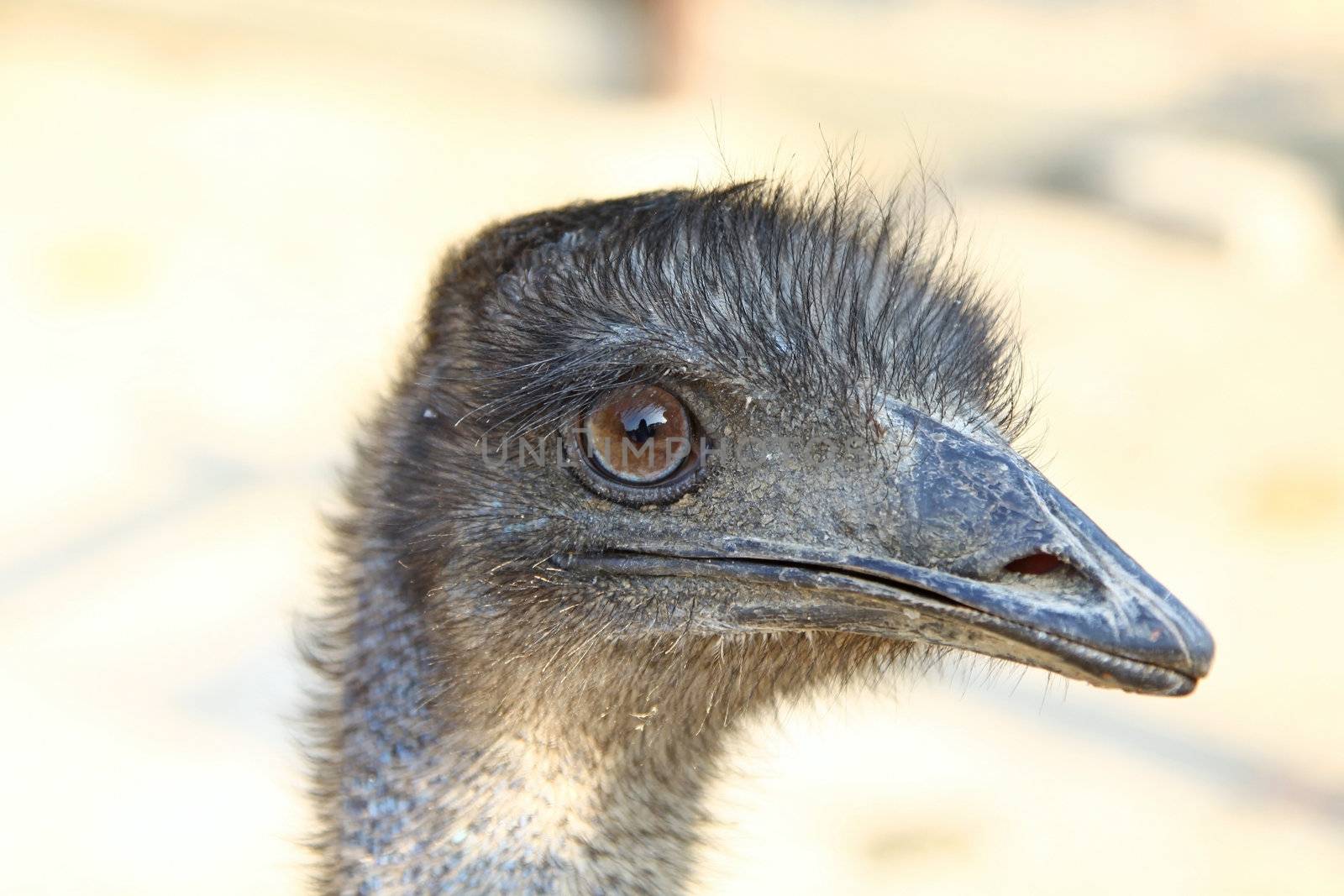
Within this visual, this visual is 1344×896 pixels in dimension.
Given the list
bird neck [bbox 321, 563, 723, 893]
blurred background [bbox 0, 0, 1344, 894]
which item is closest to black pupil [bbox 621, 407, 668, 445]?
bird neck [bbox 321, 563, 723, 893]

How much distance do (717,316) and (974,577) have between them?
0.43 metres

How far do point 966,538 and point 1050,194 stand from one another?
6022 mm

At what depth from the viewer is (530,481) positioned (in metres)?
1.97

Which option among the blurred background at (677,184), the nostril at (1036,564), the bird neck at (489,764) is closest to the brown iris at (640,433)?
the bird neck at (489,764)

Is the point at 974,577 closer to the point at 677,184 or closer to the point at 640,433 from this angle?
the point at 640,433

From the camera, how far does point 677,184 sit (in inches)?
159

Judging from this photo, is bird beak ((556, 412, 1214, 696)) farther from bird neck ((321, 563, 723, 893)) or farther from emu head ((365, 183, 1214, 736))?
bird neck ((321, 563, 723, 893))

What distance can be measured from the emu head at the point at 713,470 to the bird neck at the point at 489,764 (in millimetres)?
13

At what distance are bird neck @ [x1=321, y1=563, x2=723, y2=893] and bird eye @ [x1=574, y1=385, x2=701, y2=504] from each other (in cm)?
21

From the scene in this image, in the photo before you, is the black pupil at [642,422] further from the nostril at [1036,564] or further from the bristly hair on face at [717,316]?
the nostril at [1036,564]

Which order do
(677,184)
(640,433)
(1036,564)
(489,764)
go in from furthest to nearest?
1. (677,184)
2. (489,764)
3. (640,433)
4. (1036,564)

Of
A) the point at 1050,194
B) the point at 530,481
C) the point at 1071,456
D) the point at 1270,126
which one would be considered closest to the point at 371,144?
the point at 1050,194

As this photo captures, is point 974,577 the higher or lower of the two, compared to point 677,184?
lower

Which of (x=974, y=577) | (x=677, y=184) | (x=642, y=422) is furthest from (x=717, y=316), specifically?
(x=677, y=184)
